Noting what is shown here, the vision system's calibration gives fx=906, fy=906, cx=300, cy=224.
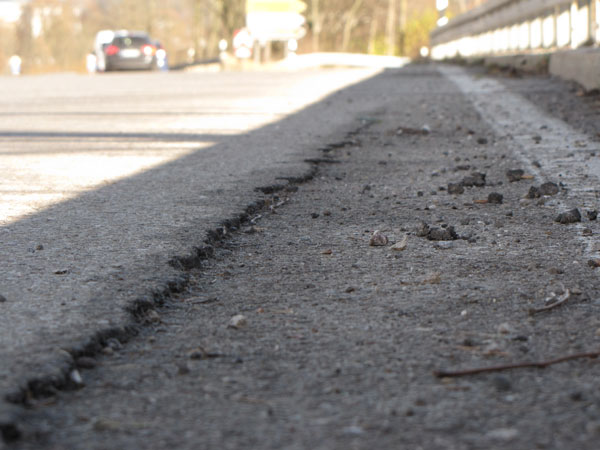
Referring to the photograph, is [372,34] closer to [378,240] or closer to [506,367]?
[378,240]

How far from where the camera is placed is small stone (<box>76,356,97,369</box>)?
6.16ft

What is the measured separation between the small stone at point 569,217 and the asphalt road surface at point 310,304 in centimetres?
9

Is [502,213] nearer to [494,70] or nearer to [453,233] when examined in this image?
[453,233]

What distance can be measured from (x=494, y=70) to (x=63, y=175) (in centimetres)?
1032

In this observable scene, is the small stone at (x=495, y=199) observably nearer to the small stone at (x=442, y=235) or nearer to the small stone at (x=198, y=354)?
the small stone at (x=442, y=235)

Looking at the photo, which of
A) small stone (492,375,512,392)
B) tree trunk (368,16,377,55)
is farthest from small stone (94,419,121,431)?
tree trunk (368,16,377,55)

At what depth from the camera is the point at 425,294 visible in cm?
241

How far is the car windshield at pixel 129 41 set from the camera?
86.9 ft

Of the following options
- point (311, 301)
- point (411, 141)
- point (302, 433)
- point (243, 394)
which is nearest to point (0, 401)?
point (243, 394)

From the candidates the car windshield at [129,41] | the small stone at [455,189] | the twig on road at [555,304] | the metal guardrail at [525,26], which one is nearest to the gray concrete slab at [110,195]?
the small stone at [455,189]

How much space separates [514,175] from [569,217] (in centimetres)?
102

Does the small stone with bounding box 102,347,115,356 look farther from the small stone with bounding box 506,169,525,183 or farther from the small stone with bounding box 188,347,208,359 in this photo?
the small stone with bounding box 506,169,525,183

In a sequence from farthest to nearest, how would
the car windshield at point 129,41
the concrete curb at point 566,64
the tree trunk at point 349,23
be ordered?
the tree trunk at point 349,23 < the car windshield at point 129,41 < the concrete curb at point 566,64

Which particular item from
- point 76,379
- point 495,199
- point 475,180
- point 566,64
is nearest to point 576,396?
point 76,379
